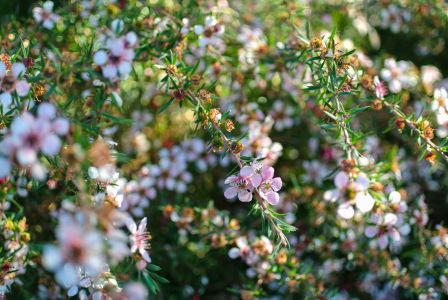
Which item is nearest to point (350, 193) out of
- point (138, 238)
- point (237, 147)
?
point (237, 147)

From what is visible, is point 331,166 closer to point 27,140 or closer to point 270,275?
point 270,275

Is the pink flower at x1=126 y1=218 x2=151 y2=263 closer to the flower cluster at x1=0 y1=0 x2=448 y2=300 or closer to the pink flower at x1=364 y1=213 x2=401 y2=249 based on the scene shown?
the flower cluster at x1=0 y1=0 x2=448 y2=300

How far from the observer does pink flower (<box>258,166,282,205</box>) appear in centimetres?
135

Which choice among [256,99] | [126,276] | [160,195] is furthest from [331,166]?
[126,276]

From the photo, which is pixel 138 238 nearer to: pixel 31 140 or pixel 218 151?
pixel 218 151

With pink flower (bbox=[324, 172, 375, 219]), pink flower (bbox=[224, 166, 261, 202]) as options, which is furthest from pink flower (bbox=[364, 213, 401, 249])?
pink flower (bbox=[224, 166, 261, 202])

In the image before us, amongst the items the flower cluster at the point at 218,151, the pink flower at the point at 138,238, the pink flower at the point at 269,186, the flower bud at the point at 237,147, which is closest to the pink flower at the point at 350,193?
the flower cluster at the point at 218,151

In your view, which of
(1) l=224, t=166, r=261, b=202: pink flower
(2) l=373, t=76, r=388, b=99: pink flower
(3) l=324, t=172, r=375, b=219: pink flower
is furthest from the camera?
(2) l=373, t=76, r=388, b=99: pink flower

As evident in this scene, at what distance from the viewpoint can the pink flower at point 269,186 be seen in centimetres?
135

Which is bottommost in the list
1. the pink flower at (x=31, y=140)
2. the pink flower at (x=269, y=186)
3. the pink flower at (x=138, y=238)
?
the pink flower at (x=138, y=238)

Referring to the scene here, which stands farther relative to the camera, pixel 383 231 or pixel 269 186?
pixel 383 231

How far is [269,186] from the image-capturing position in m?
1.40

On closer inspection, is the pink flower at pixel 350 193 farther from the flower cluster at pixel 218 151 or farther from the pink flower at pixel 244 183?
the pink flower at pixel 244 183

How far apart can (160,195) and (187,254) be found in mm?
346
